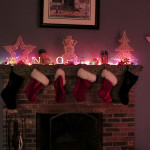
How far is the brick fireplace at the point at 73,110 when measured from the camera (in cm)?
245

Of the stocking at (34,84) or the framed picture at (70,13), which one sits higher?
the framed picture at (70,13)

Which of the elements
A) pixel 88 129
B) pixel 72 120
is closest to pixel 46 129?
pixel 72 120

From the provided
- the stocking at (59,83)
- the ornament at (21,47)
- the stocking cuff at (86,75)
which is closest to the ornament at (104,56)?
the stocking cuff at (86,75)

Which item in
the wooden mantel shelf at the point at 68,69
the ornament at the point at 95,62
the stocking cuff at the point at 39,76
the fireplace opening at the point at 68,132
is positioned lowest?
the fireplace opening at the point at 68,132

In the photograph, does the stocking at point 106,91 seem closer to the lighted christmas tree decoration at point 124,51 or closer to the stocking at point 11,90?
the lighted christmas tree decoration at point 124,51

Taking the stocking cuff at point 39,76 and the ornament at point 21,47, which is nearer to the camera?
the stocking cuff at point 39,76

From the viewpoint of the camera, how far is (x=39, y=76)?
2338 millimetres

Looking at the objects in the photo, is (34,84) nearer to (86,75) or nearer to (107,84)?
(86,75)

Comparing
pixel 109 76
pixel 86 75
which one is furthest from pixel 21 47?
pixel 109 76

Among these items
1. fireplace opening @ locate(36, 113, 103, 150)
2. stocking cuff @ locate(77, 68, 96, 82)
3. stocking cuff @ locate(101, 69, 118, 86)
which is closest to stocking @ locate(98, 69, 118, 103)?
stocking cuff @ locate(101, 69, 118, 86)

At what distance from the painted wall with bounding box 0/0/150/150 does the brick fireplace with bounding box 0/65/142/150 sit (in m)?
0.20

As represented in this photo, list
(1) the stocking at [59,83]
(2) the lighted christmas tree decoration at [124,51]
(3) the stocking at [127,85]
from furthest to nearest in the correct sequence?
(2) the lighted christmas tree decoration at [124,51] < (3) the stocking at [127,85] < (1) the stocking at [59,83]

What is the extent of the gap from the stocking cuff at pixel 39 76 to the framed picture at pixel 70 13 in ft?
2.08

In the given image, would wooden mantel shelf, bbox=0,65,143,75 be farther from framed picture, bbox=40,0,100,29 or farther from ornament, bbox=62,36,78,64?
framed picture, bbox=40,0,100,29
